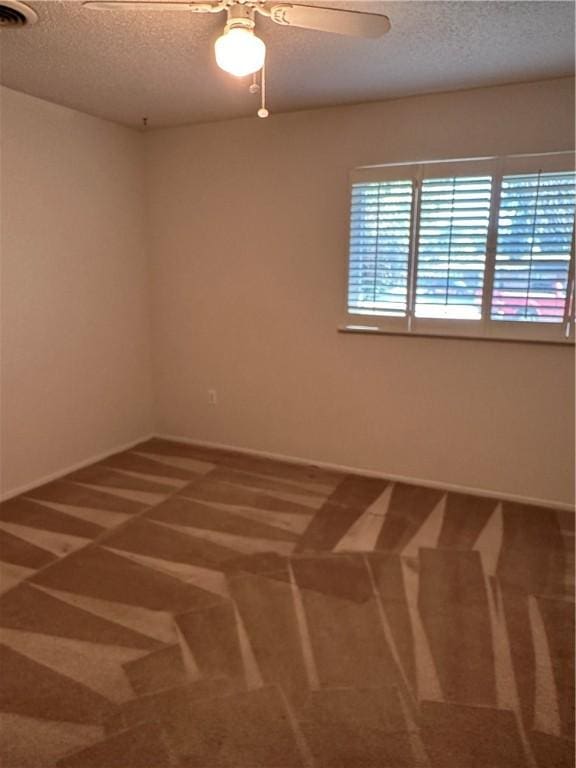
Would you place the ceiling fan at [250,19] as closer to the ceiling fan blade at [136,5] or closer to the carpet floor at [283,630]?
the ceiling fan blade at [136,5]

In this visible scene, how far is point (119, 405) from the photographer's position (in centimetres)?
407

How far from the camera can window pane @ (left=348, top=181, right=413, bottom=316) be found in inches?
128

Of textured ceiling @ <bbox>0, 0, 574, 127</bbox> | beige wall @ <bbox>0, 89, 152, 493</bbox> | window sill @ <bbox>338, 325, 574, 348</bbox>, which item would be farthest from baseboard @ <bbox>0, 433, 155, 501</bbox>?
textured ceiling @ <bbox>0, 0, 574, 127</bbox>

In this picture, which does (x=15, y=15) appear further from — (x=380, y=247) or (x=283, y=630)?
(x=283, y=630)

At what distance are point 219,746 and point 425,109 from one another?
10.8 feet

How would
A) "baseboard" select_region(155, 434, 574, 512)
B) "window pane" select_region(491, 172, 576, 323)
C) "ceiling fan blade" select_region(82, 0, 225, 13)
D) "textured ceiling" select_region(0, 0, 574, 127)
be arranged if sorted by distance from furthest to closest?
"baseboard" select_region(155, 434, 574, 512)
"window pane" select_region(491, 172, 576, 323)
"textured ceiling" select_region(0, 0, 574, 127)
"ceiling fan blade" select_region(82, 0, 225, 13)

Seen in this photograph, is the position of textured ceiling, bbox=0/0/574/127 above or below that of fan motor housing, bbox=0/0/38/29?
above

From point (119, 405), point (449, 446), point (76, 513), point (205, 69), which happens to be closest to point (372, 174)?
point (205, 69)

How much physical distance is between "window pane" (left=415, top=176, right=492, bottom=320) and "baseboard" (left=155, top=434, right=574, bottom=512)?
1117mm

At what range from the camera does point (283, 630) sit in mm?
2113

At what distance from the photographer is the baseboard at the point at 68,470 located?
10.7ft

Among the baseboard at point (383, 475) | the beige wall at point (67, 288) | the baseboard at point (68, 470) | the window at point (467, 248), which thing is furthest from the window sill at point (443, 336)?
the baseboard at point (68, 470)

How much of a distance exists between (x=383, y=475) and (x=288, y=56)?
2.57 m

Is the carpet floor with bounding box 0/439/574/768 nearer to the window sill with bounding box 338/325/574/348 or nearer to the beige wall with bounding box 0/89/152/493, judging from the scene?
the beige wall with bounding box 0/89/152/493
